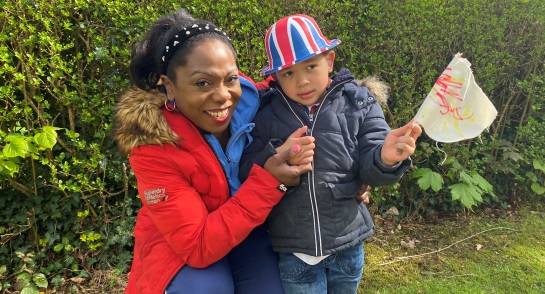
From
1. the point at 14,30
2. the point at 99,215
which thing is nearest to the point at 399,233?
the point at 99,215

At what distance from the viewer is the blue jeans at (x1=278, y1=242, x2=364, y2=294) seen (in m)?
2.09

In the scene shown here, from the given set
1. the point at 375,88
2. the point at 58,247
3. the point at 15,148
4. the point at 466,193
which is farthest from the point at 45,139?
the point at 466,193

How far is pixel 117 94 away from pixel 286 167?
5.93 feet

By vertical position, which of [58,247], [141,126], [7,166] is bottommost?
[58,247]

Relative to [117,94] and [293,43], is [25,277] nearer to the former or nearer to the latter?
[117,94]

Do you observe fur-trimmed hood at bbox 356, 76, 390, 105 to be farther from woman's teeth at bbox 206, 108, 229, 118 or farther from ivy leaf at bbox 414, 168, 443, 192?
ivy leaf at bbox 414, 168, 443, 192

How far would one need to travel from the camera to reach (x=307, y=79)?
2062 millimetres

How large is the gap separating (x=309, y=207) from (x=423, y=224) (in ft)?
8.92

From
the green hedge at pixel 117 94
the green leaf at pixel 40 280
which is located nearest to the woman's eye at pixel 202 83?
the green hedge at pixel 117 94

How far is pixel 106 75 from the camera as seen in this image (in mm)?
3115

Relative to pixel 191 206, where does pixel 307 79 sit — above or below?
above

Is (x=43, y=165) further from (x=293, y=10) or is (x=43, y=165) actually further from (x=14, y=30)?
(x=293, y=10)

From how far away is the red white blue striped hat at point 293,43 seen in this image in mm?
2018

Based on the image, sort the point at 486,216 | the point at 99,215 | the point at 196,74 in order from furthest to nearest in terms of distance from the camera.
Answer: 1. the point at 486,216
2. the point at 99,215
3. the point at 196,74
